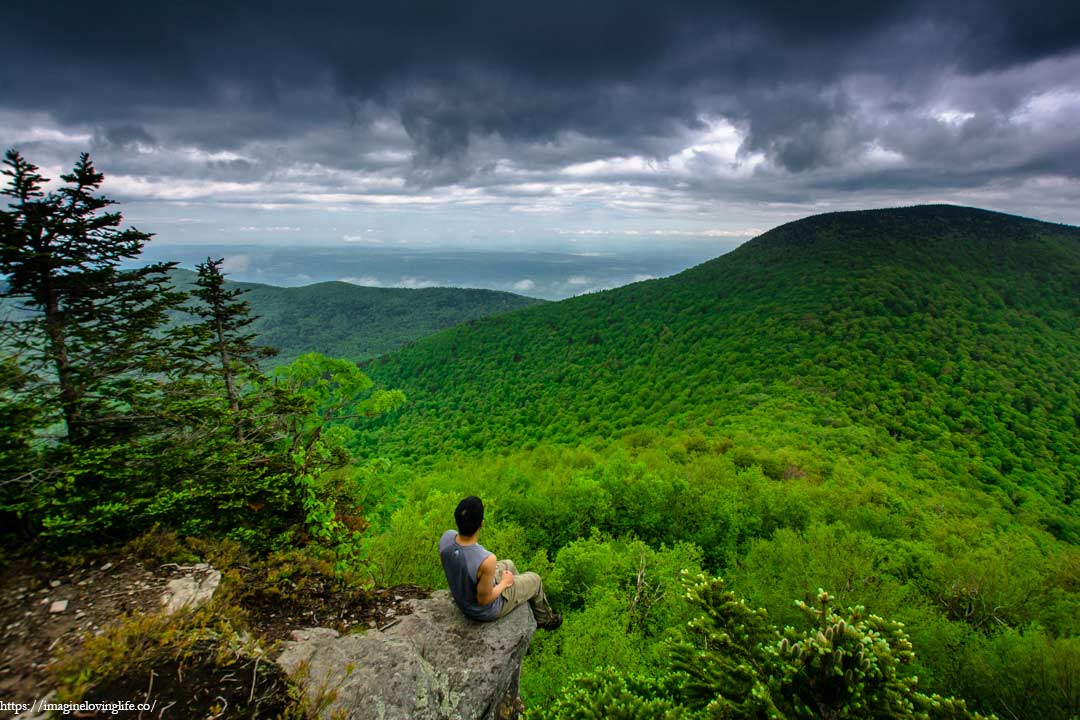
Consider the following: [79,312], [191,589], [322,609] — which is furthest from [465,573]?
[79,312]

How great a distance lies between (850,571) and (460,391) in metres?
81.0

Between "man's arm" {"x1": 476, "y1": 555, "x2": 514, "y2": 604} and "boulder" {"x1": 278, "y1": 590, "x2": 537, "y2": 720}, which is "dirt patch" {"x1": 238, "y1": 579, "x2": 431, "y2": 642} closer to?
"boulder" {"x1": 278, "y1": 590, "x2": 537, "y2": 720}

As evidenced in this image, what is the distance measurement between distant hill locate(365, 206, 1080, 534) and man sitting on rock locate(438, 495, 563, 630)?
43444mm

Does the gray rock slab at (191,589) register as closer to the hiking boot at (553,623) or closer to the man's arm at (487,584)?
the man's arm at (487,584)

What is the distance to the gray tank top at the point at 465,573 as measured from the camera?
6312 millimetres

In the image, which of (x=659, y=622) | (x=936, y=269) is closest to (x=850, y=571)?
(x=659, y=622)

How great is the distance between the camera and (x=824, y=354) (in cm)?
6306

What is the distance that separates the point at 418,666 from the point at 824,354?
236 feet

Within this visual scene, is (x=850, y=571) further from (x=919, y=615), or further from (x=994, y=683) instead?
(x=994, y=683)

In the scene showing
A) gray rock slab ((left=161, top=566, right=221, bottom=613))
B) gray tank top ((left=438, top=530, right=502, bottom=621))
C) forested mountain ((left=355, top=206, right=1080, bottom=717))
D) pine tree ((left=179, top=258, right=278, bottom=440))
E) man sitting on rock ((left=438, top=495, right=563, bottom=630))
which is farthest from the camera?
pine tree ((left=179, top=258, right=278, bottom=440))

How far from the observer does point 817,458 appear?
35.4m

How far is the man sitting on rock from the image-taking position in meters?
6.19

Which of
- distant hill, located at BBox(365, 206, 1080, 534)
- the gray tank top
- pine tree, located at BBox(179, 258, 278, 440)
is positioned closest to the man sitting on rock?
the gray tank top

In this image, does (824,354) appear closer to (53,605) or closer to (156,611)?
(156,611)
